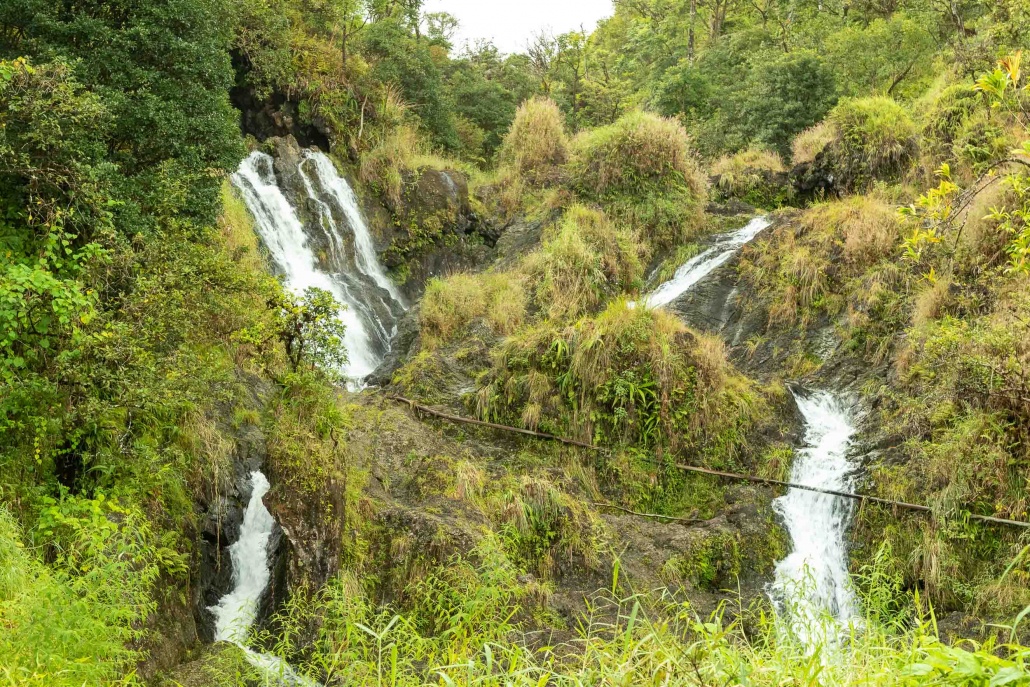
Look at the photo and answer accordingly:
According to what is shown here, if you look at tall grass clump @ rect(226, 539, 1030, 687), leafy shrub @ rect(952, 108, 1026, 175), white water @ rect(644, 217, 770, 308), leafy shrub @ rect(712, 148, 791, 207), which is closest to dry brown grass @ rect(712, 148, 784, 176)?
leafy shrub @ rect(712, 148, 791, 207)

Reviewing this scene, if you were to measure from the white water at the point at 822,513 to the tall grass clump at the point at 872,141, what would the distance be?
236 inches

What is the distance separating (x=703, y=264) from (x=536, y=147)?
5763 millimetres

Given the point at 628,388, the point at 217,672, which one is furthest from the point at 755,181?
the point at 217,672

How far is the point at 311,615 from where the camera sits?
584 centimetres

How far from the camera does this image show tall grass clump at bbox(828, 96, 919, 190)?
13156 millimetres

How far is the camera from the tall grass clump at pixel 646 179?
45.1ft

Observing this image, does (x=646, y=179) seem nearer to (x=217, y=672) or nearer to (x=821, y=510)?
(x=821, y=510)

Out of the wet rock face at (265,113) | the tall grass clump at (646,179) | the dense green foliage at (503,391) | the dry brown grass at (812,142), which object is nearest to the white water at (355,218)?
the wet rock face at (265,113)

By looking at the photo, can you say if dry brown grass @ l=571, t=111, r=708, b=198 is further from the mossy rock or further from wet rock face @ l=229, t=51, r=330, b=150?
the mossy rock

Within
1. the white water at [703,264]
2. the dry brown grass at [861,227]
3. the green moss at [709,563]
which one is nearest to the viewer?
the green moss at [709,563]

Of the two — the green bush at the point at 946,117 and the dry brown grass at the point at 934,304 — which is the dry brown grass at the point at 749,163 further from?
the dry brown grass at the point at 934,304

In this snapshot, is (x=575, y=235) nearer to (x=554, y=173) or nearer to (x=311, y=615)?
(x=554, y=173)

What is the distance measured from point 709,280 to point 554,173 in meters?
5.62

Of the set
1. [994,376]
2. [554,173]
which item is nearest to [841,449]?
[994,376]
